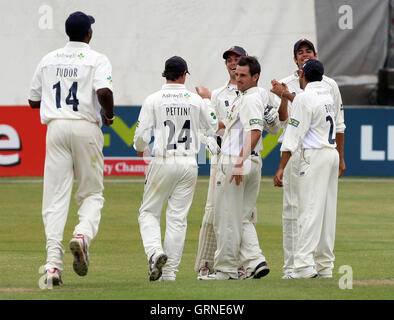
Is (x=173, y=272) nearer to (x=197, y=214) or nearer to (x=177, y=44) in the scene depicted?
(x=197, y=214)

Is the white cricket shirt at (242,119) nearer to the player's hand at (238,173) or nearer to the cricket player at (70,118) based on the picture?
the player's hand at (238,173)

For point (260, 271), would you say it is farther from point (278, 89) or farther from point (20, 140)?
point (20, 140)

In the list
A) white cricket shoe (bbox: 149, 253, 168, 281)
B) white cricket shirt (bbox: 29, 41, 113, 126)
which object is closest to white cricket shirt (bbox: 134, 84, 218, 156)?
white cricket shirt (bbox: 29, 41, 113, 126)

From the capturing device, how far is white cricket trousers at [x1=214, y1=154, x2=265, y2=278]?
9875 mm

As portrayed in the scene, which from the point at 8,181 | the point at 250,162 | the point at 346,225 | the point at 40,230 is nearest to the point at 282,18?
the point at 8,181

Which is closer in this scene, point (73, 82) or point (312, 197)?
point (73, 82)

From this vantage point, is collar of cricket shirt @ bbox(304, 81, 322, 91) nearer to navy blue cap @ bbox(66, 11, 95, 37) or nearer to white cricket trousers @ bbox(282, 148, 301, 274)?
white cricket trousers @ bbox(282, 148, 301, 274)

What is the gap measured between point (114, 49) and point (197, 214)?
8189mm

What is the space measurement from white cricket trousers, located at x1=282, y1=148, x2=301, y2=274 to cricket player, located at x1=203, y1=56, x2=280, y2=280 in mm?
350

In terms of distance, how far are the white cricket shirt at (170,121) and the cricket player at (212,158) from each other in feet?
1.64

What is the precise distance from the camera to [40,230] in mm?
14633

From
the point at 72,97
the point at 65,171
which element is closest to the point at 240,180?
the point at 65,171

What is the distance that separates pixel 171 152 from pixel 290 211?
148cm

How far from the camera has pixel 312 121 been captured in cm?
957
